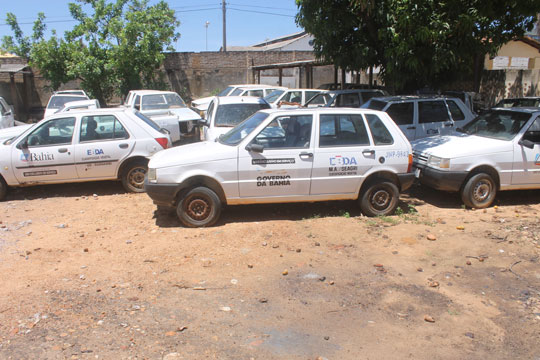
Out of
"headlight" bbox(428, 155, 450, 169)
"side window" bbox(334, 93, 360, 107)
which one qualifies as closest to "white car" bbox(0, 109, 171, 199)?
"headlight" bbox(428, 155, 450, 169)

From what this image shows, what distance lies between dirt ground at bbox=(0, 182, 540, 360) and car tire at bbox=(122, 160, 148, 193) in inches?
29.9

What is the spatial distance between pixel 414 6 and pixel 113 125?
6740 millimetres

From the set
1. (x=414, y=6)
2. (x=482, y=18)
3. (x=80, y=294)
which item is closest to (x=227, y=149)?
(x=80, y=294)

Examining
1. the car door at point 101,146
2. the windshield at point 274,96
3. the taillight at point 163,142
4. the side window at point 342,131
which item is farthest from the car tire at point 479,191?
the windshield at point 274,96

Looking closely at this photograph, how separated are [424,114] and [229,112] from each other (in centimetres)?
445

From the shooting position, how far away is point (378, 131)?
21.7 feet

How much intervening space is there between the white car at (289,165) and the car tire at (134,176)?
1.69m

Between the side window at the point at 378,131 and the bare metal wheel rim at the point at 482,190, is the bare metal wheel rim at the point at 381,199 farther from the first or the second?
the bare metal wheel rim at the point at 482,190

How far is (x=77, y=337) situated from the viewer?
363 cm

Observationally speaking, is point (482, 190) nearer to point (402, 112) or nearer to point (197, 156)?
point (402, 112)

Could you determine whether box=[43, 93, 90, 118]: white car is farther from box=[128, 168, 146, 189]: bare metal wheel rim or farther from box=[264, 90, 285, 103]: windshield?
box=[128, 168, 146, 189]: bare metal wheel rim

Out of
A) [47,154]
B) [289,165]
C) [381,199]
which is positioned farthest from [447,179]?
[47,154]

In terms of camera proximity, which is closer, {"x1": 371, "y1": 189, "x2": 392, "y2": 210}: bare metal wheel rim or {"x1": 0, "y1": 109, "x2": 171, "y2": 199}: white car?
{"x1": 371, "y1": 189, "x2": 392, "y2": 210}: bare metal wheel rim

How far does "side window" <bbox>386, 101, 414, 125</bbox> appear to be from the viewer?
31.4 feet
